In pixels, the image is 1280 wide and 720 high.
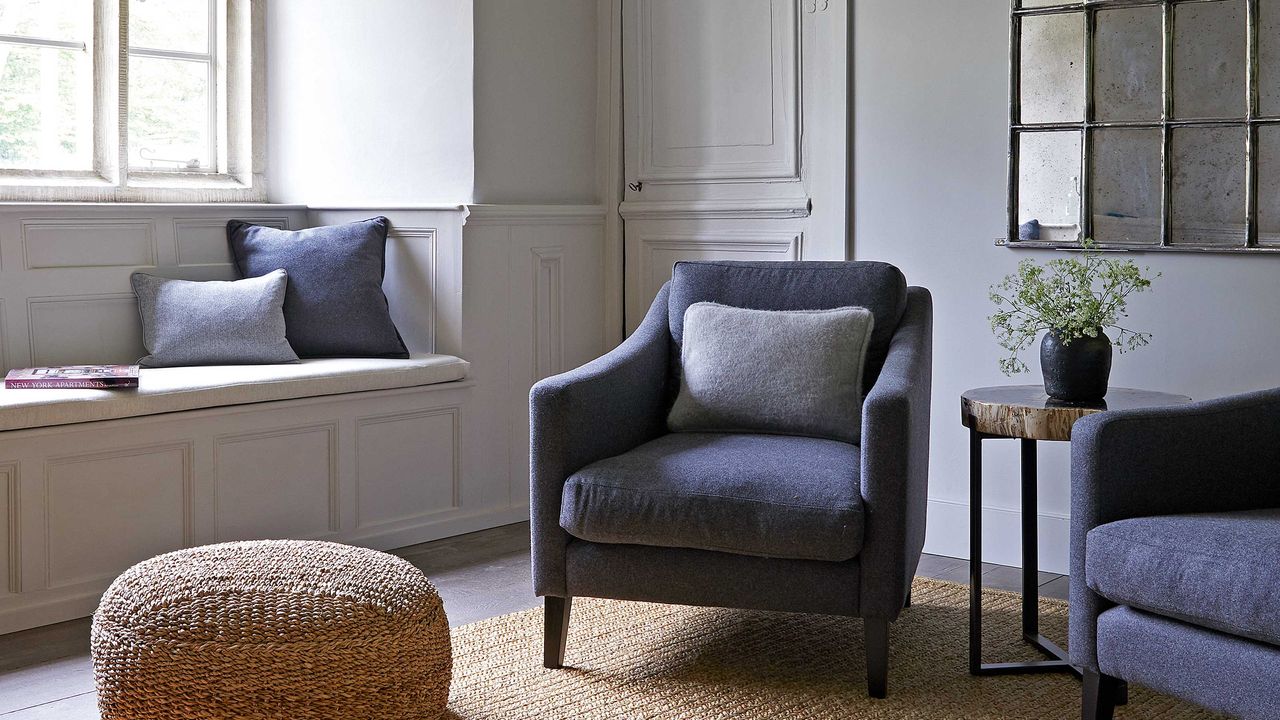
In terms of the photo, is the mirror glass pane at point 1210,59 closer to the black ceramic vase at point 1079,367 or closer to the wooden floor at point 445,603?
the black ceramic vase at point 1079,367

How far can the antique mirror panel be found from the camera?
2979 mm

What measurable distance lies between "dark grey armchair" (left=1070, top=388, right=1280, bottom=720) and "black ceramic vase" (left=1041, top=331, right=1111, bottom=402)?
12.3 inches

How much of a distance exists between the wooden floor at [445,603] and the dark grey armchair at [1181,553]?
1.09m

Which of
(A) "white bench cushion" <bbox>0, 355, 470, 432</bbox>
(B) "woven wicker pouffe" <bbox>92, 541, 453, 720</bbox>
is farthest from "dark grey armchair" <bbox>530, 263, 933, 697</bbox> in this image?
(A) "white bench cushion" <bbox>0, 355, 470, 432</bbox>

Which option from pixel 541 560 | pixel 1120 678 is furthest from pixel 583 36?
pixel 1120 678

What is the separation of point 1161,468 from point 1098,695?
403mm

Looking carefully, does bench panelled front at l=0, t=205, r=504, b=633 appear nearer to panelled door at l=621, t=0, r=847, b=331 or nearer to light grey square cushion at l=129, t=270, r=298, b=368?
light grey square cushion at l=129, t=270, r=298, b=368

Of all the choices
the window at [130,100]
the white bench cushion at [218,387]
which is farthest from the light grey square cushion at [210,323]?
the window at [130,100]

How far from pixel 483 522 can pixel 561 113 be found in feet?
4.51

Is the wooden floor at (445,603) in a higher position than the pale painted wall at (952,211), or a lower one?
lower

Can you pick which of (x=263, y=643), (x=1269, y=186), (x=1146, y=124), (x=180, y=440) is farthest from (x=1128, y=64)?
(x=180, y=440)

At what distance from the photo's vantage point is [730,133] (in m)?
3.95

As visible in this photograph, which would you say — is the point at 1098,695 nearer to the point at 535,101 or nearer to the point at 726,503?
the point at 726,503

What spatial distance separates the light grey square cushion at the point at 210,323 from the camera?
3594 millimetres
